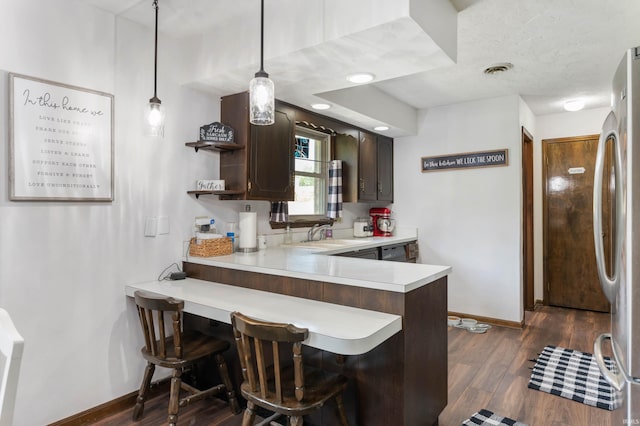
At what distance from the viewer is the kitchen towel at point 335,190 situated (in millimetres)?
4039

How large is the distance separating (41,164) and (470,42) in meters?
2.97

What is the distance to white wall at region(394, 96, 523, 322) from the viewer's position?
3998 millimetres

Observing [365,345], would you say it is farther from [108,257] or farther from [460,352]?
[460,352]

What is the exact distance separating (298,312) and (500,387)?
1.80m

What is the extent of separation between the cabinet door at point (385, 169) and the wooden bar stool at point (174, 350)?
2883mm

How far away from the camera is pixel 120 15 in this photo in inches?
94.0

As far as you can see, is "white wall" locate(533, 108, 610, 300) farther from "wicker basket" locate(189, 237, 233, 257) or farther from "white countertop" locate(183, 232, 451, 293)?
"wicker basket" locate(189, 237, 233, 257)

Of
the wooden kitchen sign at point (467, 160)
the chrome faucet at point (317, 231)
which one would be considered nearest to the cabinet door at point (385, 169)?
the wooden kitchen sign at point (467, 160)

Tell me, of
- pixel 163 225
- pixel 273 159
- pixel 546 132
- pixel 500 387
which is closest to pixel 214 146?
pixel 273 159

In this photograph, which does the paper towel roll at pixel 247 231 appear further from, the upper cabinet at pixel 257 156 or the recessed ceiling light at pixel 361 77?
the recessed ceiling light at pixel 361 77

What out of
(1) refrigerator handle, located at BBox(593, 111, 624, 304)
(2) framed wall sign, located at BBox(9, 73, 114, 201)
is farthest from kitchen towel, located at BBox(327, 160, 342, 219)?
(1) refrigerator handle, located at BBox(593, 111, 624, 304)

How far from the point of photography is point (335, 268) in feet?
7.16

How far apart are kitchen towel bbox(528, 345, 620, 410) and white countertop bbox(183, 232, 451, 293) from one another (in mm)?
1327

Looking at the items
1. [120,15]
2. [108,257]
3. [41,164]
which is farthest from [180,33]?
[108,257]
